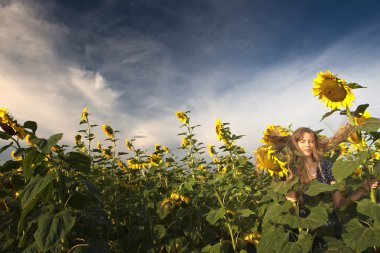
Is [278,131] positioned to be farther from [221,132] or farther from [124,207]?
[124,207]

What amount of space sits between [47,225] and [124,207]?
2777 mm

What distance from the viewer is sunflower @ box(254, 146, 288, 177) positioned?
10.6 feet

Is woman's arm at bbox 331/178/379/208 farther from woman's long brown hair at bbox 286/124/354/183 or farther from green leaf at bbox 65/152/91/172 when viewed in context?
green leaf at bbox 65/152/91/172

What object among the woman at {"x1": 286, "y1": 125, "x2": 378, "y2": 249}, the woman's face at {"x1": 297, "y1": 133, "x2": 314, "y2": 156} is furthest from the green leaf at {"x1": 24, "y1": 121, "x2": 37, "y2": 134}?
the woman's face at {"x1": 297, "y1": 133, "x2": 314, "y2": 156}

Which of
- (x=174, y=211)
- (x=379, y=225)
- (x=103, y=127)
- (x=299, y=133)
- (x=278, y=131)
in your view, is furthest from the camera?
(x=103, y=127)

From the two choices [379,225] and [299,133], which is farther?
[299,133]

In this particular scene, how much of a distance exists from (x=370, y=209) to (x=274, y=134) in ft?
5.75

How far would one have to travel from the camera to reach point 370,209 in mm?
2361

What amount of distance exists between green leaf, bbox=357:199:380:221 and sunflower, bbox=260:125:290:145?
1.46 meters

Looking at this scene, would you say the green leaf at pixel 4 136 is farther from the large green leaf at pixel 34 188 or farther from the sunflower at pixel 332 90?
the sunflower at pixel 332 90

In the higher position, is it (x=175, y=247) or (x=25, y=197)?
(x=25, y=197)

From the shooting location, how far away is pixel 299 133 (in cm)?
364

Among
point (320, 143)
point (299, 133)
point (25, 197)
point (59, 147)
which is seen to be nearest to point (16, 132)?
point (25, 197)

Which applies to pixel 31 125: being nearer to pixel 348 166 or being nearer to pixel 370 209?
pixel 348 166
